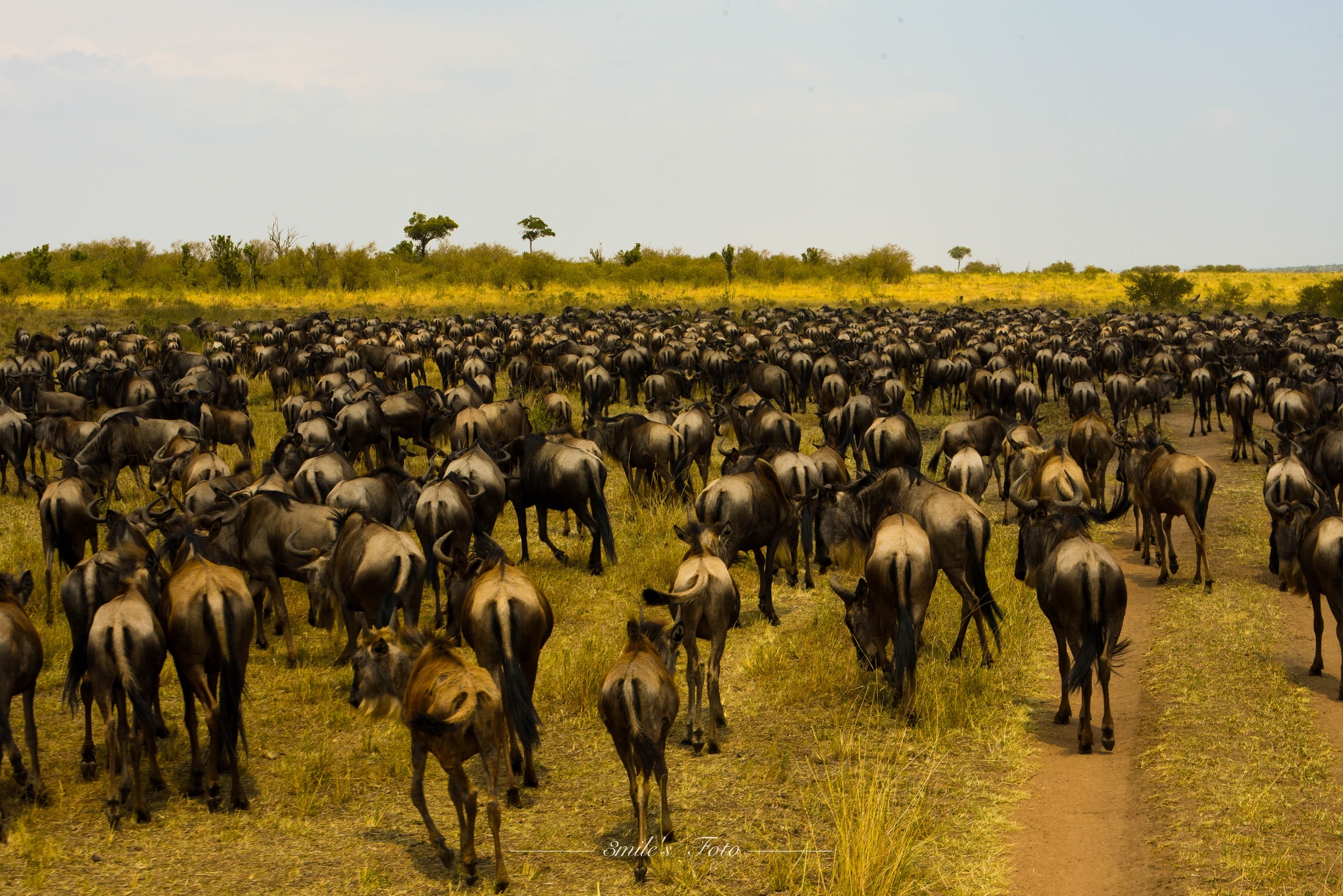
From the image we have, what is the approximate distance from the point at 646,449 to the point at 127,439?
7.48m

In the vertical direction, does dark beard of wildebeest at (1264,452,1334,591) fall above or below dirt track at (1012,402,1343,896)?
above

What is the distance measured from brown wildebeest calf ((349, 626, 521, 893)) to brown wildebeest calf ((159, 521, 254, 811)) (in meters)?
1.04

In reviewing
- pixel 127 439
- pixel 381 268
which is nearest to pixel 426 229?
pixel 381 268

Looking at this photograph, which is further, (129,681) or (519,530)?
(519,530)

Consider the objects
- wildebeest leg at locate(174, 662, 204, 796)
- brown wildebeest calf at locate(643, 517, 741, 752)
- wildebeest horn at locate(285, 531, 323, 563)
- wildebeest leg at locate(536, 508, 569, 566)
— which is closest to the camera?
wildebeest leg at locate(174, 662, 204, 796)

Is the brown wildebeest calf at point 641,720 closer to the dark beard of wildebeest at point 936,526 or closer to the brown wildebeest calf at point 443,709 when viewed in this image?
the brown wildebeest calf at point 443,709

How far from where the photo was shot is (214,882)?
18.6ft

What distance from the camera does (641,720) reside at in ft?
18.1

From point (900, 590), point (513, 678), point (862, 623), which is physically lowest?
point (862, 623)

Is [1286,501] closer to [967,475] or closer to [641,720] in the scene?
[967,475]

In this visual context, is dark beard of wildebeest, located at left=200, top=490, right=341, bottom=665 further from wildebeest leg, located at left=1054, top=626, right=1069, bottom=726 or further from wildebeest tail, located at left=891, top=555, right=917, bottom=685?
wildebeest leg, located at left=1054, top=626, right=1069, bottom=726

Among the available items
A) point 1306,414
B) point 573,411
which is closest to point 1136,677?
point 1306,414

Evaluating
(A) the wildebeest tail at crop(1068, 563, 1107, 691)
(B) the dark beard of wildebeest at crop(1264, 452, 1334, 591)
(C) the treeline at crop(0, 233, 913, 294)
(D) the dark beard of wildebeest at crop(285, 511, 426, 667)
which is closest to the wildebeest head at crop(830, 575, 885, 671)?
(A) the wildebeest tail at crop(1068, 563, 1107, 691)

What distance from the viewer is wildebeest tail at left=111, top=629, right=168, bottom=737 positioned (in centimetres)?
601
